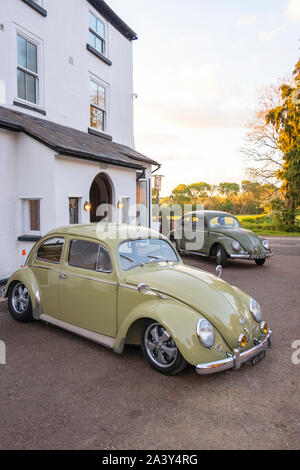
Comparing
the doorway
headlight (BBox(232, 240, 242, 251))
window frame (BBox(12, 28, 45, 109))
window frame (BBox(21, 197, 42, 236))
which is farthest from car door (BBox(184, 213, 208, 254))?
window frame (BBox(12, 28, 45, 109))

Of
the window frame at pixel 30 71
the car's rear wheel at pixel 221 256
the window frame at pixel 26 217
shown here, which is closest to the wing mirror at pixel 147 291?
the window frame at pixel 26 217

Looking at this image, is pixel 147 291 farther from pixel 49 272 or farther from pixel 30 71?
pixel 30 71

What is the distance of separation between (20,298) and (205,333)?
330 centimetres

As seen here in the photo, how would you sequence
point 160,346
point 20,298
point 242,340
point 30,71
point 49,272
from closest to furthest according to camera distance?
point 242,340
point 160,346
point 49,272
point 20,298
point 30,71

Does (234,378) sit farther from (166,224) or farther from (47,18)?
(166,224)

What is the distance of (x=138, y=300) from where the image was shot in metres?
4.00

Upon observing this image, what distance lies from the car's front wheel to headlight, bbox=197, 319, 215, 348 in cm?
32

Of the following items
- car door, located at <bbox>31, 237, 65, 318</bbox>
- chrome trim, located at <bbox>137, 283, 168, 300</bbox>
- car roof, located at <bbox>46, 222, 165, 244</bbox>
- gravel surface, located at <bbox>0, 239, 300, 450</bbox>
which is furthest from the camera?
car door, located at <bbox>31, 237, 65, 318</bbox>


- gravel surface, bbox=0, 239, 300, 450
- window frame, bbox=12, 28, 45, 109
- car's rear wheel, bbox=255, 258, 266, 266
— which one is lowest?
gravel surface, bbox=0, 239, 300, 450

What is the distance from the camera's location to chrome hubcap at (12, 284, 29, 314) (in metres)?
5.36

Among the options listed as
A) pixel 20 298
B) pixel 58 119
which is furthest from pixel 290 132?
pixel 20 298

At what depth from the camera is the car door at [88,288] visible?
4262 mm

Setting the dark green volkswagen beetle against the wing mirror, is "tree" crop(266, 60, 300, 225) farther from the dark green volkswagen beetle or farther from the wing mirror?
the wing mirror

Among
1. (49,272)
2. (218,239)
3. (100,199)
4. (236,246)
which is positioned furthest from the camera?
(100,199)
